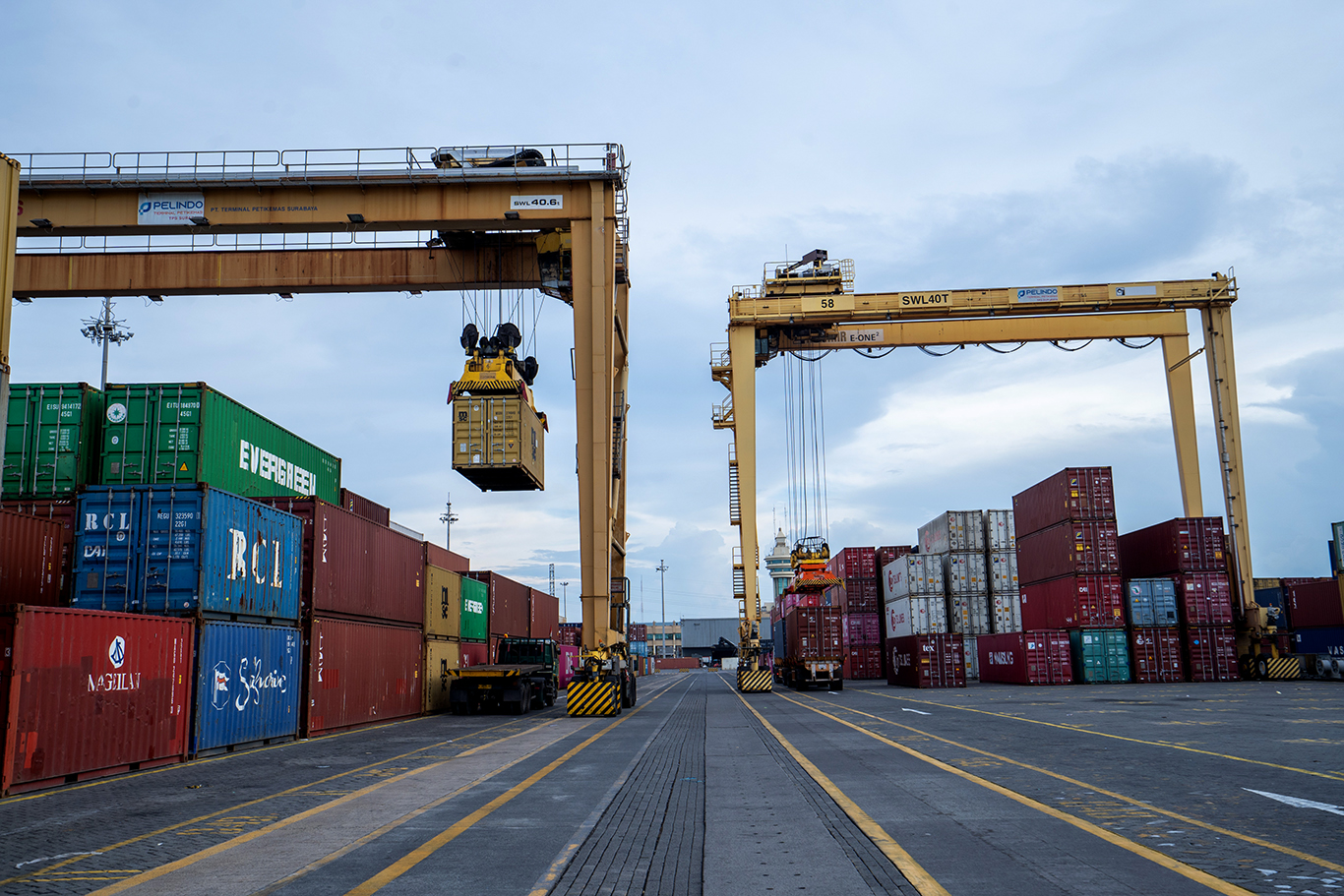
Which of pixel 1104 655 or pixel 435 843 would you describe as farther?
pixel 1104 655

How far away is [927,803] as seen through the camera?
354 inches

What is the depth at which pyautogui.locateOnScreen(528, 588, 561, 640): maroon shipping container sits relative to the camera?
1689 inches

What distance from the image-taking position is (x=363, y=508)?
28.6 meters

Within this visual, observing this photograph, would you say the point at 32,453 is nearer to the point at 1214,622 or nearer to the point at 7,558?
the point at 7,558

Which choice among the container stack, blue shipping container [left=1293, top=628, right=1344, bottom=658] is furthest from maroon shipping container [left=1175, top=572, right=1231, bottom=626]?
blue shipping container [left=1293, top=628, right=1344, bottom=658]

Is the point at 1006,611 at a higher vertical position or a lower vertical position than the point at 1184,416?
lower

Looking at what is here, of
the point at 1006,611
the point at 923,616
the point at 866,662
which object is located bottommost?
the point at 866,662

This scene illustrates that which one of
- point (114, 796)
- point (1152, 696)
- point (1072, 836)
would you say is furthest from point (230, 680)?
point (1152, 696)

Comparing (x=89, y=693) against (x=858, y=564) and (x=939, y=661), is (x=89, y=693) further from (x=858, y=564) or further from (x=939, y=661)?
(x=858, y=564)

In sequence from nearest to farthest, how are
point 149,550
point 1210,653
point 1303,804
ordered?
1. point 1303,804
2. point 149,550
3. point 1210,653

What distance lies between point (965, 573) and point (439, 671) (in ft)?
82.1

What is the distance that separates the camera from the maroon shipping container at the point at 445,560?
29.0 meters

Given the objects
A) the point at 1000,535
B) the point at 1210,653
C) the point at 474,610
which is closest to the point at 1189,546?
the point at 1210,653

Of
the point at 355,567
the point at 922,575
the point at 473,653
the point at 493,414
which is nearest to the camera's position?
the point at 355,567
